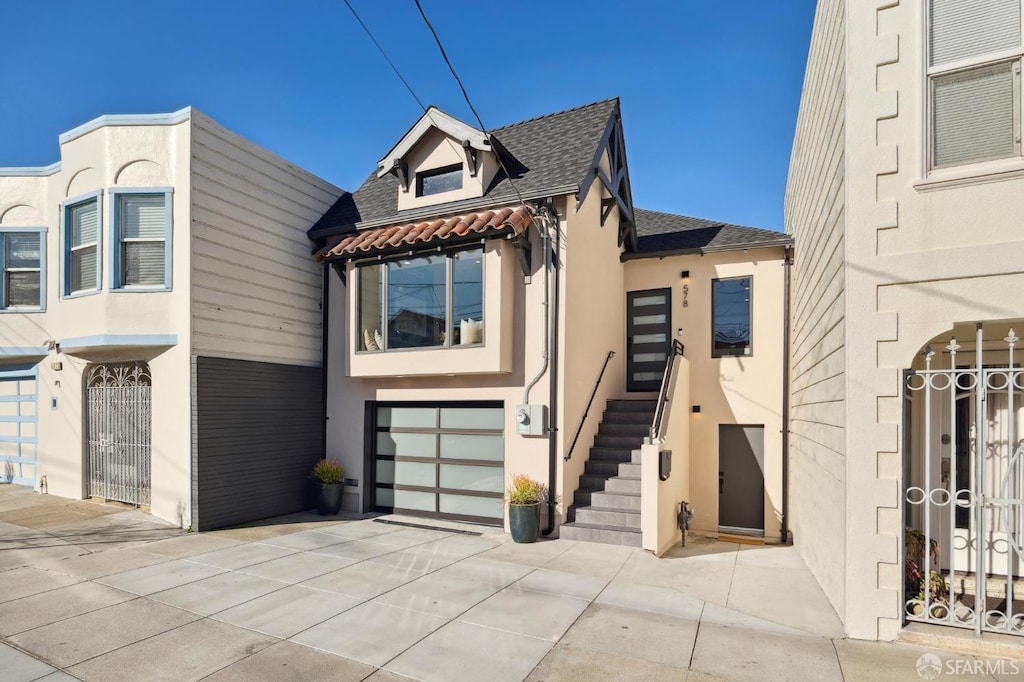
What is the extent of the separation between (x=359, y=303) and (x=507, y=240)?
126 inches

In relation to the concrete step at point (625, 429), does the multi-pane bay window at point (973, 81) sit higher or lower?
higher

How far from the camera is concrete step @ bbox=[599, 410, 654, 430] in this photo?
→ 10.2 m

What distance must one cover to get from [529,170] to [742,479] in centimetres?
718

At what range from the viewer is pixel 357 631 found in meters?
5.07

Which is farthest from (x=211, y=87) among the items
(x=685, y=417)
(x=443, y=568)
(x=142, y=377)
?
(x=685, y=417)

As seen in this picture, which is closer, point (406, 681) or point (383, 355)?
point (406, 681)

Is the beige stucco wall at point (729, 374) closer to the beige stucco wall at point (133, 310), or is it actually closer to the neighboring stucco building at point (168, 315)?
the neighboring stucco building at point (168, 315)

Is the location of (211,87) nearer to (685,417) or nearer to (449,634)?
(449,634)

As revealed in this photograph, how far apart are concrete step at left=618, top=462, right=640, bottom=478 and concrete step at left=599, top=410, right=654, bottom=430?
49.8 inches

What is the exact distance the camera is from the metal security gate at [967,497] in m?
4.77

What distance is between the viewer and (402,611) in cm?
554

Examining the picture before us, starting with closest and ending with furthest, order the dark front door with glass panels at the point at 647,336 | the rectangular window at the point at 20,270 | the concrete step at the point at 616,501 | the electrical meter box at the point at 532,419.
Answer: the concrete step at the point at 616,501 → the electrical meter box at the point at 532,419 → the rectangular window at the point at 20,270 → the dark front door with glass panels at the point at 647,336

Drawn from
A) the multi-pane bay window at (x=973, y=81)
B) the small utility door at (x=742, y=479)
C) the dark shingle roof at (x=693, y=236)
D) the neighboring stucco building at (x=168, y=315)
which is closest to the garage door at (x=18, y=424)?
the neighboring stucco building at (x=168, y=315)

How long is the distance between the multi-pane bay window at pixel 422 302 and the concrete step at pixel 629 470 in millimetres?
3225
